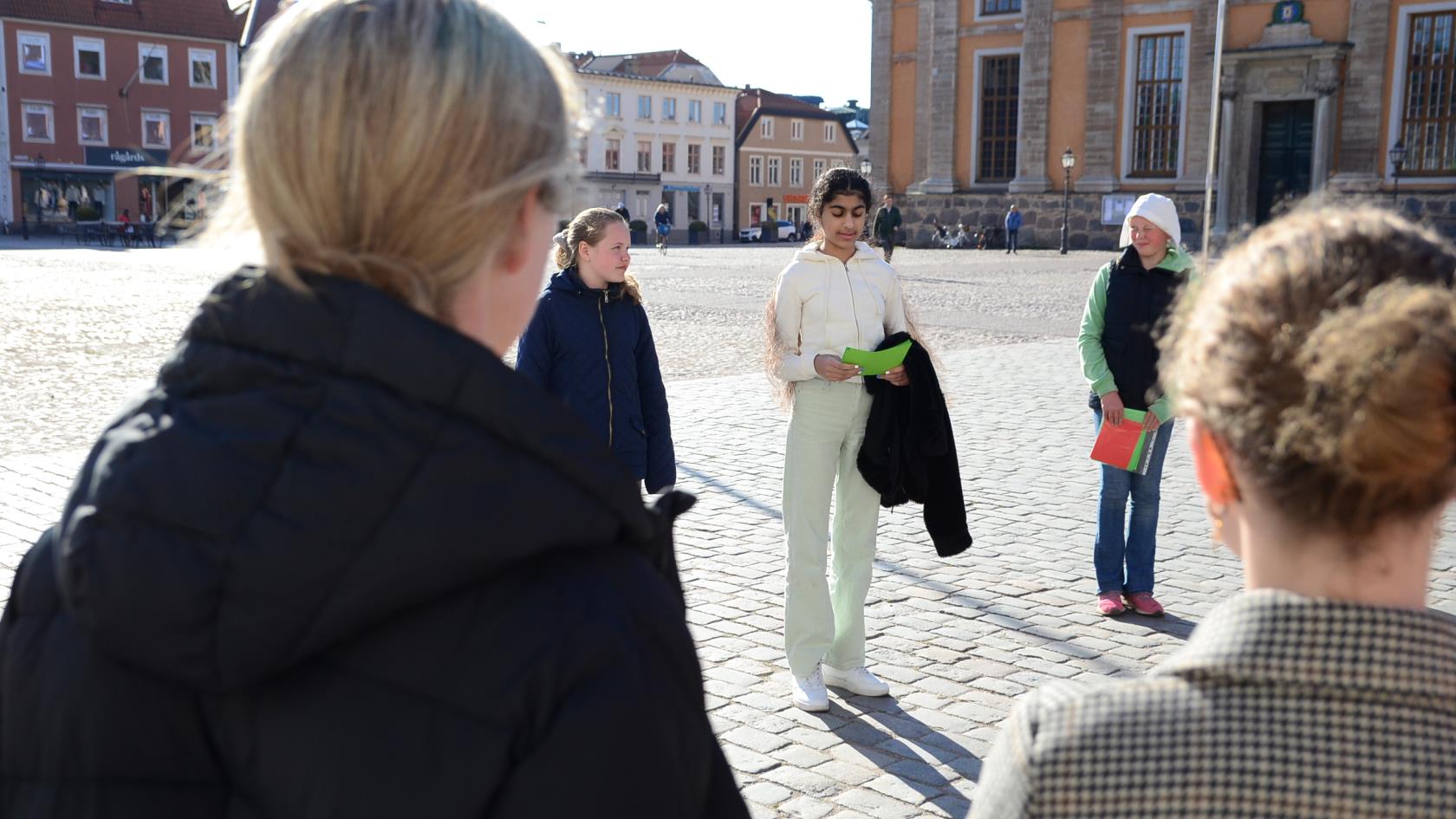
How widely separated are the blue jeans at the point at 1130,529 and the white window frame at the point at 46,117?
208 feet

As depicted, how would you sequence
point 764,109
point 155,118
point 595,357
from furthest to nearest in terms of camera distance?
point 764,109, point 155,118, point 595,357

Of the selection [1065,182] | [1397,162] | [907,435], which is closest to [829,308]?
[907,435]

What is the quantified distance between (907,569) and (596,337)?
2.28 m

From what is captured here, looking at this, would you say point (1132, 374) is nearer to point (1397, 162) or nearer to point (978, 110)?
point (1397, 162)

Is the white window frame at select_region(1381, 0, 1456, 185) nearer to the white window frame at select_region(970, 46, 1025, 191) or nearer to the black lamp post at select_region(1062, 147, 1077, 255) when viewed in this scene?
the black lamp post at select_region(1062, 147, 1077, 255)

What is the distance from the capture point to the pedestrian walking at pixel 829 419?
207 inches

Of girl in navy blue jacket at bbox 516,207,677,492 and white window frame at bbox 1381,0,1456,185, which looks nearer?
girl in navy blue jacket at bbox 516,207,677,492

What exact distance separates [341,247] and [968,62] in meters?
47.6

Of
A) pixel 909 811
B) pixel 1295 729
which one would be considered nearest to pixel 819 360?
pixel 909 811

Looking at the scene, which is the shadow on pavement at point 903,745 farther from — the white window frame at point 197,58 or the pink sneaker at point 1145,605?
the white window frame at point 197,58

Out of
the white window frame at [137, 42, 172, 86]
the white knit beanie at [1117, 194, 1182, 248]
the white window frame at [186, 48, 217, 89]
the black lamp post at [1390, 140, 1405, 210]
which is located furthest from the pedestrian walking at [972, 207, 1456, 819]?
the white window frame at [186, 48, 217, 89]

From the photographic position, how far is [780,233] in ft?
273

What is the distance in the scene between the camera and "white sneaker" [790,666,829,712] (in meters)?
5.14

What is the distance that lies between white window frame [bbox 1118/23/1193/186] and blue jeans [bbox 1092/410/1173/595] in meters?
38.0
